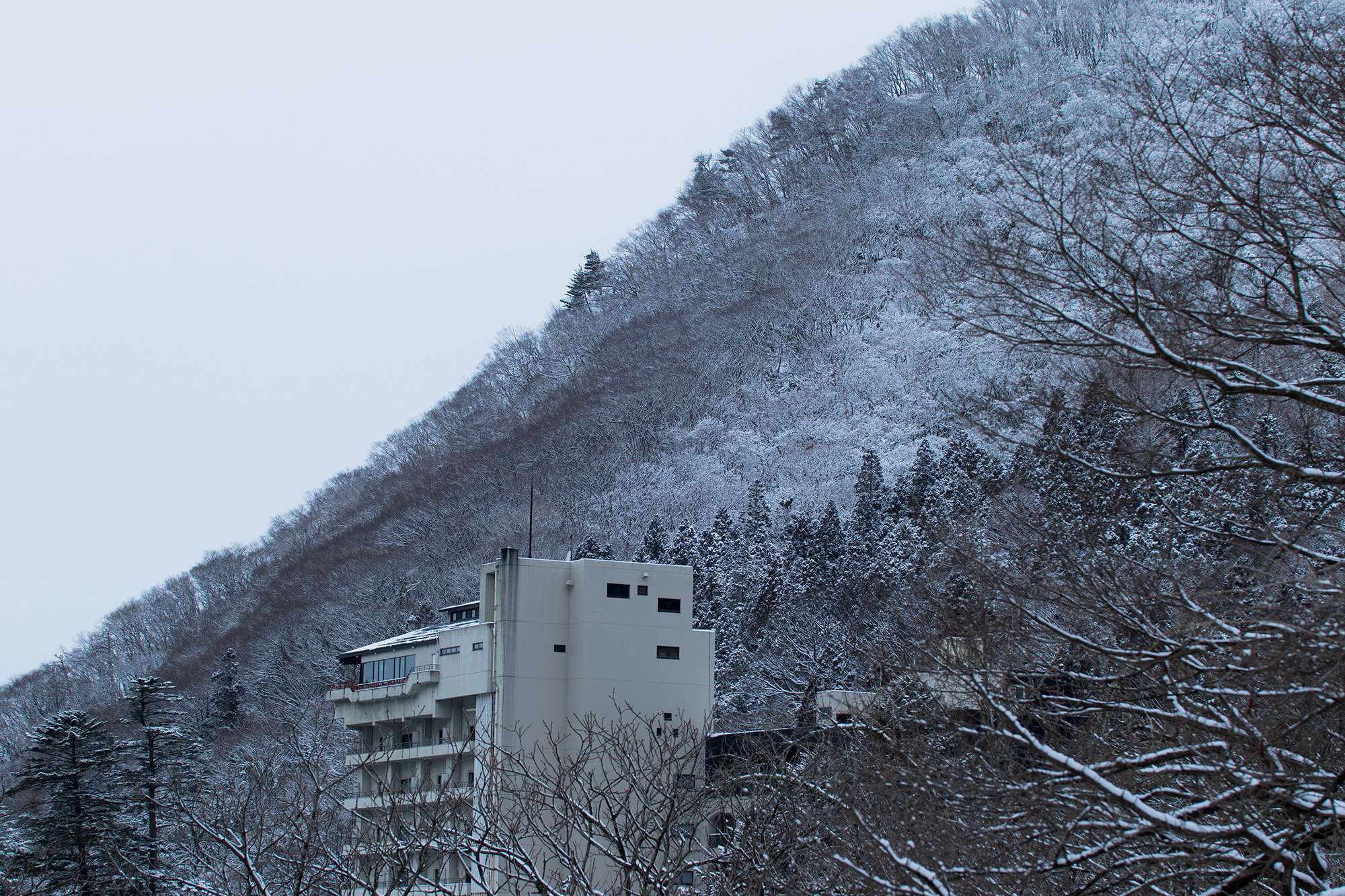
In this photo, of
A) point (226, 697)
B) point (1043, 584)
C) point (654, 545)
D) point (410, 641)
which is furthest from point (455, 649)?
point (226, 697)

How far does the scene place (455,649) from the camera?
35031mm

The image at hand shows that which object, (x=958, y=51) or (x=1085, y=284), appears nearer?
(x=1085, y=284)

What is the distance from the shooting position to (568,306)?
138 meters

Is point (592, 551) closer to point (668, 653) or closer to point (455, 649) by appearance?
point (455, 649)

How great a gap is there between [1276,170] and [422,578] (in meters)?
69.7

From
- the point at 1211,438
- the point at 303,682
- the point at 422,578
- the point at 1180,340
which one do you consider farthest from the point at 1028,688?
the point at 422,578

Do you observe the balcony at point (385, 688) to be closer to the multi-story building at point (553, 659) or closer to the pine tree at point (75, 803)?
the multi-story building at point (553, 659)

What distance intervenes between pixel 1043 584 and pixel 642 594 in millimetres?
28610

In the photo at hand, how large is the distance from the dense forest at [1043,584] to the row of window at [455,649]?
4.04 meters

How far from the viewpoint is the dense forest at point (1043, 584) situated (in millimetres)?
5539

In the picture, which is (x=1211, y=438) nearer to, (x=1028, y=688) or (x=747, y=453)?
(x=1028, y=688)

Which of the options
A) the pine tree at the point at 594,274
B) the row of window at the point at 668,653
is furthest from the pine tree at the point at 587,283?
the row of window at the point at 668,653

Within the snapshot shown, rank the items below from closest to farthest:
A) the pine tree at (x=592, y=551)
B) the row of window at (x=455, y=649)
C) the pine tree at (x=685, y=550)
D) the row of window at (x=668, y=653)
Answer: the row of window at (x=455, y=649), the row of window at (x=668, y=653), the pine tree at (x=685, y=550), the pine tree at (x=592, y=551)

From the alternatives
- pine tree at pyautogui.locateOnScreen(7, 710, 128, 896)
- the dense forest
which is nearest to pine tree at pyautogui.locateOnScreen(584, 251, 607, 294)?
the dense forest
